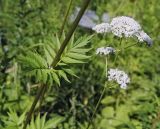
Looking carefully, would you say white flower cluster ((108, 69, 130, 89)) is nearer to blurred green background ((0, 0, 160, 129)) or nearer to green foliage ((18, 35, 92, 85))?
green foliage ((18, 35, 92, 85))

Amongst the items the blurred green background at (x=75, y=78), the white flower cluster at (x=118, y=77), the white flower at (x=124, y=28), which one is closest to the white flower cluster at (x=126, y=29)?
the white flower at (x=124, y=28)

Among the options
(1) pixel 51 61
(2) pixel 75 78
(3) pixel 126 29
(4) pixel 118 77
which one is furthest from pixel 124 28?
(2) pixel 75 78

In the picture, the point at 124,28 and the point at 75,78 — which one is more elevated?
the point at 124,28

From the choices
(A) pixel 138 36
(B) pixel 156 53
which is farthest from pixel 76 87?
(A) pixel 138 36

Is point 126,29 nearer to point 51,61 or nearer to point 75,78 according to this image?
point 51,61

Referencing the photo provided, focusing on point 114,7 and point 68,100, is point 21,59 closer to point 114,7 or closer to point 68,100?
point 68,100

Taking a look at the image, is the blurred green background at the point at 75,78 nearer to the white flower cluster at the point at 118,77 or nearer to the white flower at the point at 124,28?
the white flower cluster at the point at 118,77

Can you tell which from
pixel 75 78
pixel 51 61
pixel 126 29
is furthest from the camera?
pixel 75 78

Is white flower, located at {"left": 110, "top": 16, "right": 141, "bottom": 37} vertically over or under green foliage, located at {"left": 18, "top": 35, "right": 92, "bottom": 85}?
over

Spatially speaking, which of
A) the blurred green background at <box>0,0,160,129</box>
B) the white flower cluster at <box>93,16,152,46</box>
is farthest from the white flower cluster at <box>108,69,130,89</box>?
Result: the blurred green background at <box>0,0,160,129</box>
